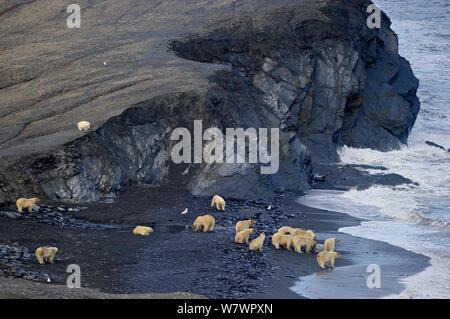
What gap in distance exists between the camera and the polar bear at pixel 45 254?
14.1 meters

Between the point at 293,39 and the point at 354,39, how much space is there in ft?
11.7

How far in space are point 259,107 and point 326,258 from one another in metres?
12.3

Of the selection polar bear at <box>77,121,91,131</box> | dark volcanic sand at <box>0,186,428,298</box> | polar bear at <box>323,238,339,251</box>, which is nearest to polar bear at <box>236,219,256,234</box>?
dark volcanic sand at <box>0,186,428,298</box>

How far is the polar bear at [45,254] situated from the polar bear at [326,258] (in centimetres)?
541

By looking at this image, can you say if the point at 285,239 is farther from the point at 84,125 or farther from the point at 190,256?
the point at 84,125

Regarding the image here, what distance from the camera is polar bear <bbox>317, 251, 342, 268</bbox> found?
15656mm

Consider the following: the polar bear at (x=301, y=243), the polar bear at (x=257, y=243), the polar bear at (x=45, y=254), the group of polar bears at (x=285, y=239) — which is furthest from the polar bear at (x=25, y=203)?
the polar bear at (x=301, y=243)

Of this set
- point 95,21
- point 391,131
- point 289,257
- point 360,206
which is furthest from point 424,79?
Answer: point 289,257

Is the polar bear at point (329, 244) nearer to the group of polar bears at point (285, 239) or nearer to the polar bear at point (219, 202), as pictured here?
the group of polar bears at point (285, 239)

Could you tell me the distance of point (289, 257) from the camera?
16.3m

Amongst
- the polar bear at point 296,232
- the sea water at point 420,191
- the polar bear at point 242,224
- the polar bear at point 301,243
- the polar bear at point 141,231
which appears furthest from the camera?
the polar bear at point 242,224

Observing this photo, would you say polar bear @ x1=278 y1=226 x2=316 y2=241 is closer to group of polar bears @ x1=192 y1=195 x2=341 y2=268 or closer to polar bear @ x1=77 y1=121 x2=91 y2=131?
group of polar bears @ x1=192 y1=195 x2=341 y2=268

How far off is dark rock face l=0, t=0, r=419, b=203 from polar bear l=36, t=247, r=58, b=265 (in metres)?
4.39
